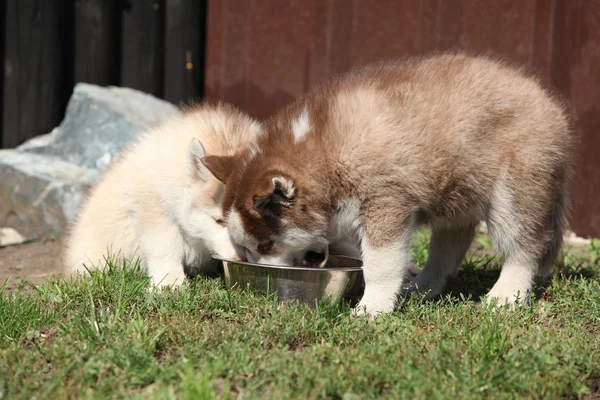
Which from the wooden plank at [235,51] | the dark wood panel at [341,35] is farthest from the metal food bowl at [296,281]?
the wooden plank at [235,51]

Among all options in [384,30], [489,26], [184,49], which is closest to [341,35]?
[384,30]

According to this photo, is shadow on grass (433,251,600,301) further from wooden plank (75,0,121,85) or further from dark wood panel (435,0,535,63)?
wooden plank (75,0,121,85)

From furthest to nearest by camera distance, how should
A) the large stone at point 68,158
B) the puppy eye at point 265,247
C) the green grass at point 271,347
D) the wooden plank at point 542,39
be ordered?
1. the large stone at point 68,158
2. the wooden plank at point 542,39
3. the puppy eye at point 265,247
4. the green grass at point 271,347

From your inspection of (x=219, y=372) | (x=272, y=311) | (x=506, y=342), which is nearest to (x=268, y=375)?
(x=219, y=372)

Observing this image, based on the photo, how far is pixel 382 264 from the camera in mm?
4492

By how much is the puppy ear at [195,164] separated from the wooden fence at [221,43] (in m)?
2.99

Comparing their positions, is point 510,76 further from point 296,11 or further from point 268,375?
point 296,11

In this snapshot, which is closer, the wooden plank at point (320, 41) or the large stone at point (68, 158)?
the large stone at point (68, 158)

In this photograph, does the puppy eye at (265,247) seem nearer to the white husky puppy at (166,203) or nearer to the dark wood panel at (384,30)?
the white husky puppy at (166,203)

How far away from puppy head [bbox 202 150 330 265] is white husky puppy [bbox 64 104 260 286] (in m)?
0.24

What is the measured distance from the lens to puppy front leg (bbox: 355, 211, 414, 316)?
14.6ft

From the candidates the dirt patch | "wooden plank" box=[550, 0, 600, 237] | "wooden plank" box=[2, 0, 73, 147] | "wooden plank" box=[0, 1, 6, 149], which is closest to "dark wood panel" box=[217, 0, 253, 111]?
"wooden plank" box=[2, 0, 73, 147]

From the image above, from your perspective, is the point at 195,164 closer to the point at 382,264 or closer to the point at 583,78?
the point at 382,264

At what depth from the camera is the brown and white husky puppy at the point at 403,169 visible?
4.46 metres
